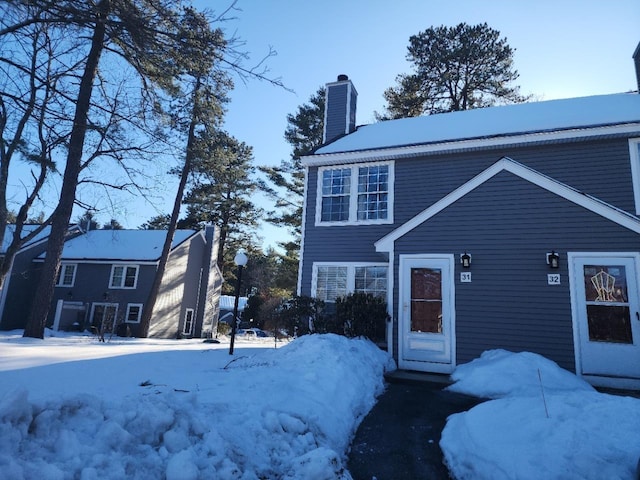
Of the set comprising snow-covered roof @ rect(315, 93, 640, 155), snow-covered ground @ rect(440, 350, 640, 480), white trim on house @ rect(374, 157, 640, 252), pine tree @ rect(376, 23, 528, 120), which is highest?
pine tree @ rect(376, 23, 528, 120)

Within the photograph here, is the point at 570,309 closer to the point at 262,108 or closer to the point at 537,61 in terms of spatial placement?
the point at 262,108

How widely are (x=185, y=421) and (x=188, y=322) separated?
23.6m

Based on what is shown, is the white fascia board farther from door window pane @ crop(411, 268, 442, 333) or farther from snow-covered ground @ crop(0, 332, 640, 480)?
snow-covered ground @ crop(0, 332, 640, 480)

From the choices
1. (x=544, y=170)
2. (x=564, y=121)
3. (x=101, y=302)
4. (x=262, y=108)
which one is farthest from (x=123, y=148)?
(x=101, y=302)

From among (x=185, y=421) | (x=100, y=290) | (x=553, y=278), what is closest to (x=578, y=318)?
(x=553, y=278)

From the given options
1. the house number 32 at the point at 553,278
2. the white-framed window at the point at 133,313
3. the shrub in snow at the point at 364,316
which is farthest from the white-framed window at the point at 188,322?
the house number 32 at the point at 553,278

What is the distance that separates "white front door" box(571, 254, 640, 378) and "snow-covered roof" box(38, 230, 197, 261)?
2059cm

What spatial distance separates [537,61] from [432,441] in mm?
11162

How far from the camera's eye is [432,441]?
4238mm

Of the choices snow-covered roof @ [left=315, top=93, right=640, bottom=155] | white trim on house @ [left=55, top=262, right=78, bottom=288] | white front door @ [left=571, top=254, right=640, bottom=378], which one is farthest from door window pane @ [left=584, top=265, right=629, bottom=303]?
white trim on house @ [left=55, top=262, right=78, bottom=288]

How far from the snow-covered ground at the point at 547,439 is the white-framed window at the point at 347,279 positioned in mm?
5307

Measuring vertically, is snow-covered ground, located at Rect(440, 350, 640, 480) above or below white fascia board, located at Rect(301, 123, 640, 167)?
below

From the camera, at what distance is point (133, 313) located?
21641mm

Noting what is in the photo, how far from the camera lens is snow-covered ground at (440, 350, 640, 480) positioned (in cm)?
291
